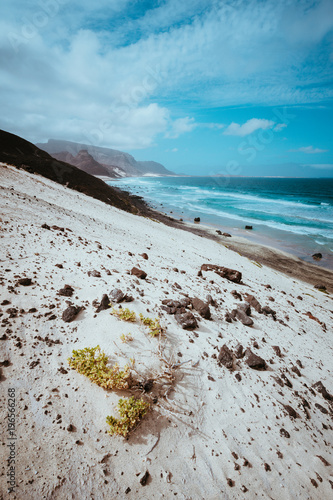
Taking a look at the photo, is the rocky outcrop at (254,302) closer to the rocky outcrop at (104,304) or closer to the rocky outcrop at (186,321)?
the rocky outcrop at (186,321)

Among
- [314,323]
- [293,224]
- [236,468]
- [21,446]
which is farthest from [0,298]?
[293,224]

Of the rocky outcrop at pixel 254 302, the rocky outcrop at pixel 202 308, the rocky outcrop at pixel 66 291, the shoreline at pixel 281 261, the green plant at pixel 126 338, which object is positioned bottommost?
the shoreline at pixel 281 261

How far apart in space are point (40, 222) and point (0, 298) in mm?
4681

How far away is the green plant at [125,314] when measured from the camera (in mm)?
3698

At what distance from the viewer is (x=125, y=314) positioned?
374 centimetres

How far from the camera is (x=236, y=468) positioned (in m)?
2.45

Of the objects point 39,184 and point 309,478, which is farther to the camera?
point 39,184

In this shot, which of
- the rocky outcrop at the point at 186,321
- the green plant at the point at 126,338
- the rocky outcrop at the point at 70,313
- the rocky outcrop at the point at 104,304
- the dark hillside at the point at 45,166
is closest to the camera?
the green plant at the point at 126,338

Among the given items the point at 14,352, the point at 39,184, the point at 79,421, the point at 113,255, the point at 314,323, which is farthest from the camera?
the point at 39,184

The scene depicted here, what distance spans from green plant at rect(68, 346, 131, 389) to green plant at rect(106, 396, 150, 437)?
0.73ft

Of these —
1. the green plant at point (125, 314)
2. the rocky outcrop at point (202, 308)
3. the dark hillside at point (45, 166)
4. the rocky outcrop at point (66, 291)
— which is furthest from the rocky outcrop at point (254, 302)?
the dark hillside at point (45, 166)

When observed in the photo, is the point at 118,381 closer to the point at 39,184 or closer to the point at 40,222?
the point at 40,222

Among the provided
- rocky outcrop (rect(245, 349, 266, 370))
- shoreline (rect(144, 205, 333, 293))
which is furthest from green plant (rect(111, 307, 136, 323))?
shoreline (rect(144, 205, 333, 293))

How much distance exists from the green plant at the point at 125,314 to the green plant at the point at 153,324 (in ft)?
0.51
